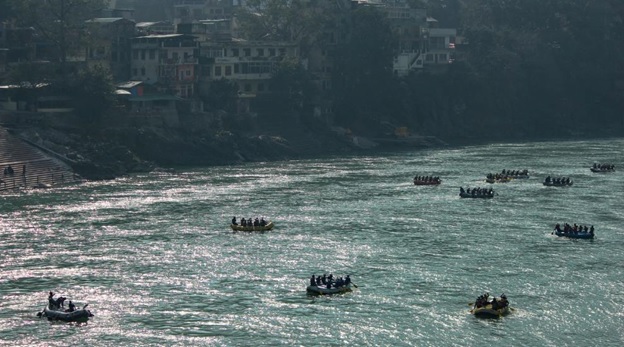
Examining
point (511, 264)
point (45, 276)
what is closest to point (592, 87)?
point (511, 264)

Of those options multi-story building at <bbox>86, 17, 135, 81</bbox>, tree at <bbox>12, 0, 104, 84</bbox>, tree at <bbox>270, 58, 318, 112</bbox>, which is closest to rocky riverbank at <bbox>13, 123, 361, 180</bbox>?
tree at <bbox>270, 58, 318, 112</bbox>

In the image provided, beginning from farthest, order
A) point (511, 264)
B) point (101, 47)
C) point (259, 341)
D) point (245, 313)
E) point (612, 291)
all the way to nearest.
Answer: point (101, 47) < point (511, 264) < point (612, 291) < point (245, 313) < point (259, 341)

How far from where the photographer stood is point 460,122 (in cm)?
16988

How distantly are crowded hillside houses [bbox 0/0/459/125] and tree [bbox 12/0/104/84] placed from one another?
100 centimetres

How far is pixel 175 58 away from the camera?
143 m

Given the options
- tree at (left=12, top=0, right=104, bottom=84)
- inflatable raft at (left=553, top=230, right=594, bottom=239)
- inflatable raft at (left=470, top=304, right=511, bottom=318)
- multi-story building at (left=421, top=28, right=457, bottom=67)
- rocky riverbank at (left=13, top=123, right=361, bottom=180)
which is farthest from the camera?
multi-story building at (left=421, top=28, right=457, bottom=67)

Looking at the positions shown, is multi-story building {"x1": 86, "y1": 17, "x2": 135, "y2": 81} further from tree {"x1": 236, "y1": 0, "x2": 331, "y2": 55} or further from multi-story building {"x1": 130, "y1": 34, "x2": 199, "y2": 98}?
tree {"x1": 236, "y1": 0, "x2": 331, "y2": 55}

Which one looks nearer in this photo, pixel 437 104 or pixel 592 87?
pixel 437 104

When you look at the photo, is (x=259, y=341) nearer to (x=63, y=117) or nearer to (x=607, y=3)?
(x=63, y=117)

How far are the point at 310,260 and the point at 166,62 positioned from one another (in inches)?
2637

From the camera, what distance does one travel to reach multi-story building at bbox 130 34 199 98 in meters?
142

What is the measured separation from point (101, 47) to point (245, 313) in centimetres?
8237

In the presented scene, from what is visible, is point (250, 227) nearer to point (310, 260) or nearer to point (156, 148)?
point (310, 260)

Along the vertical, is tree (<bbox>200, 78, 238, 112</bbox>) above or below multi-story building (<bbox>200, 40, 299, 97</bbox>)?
below
